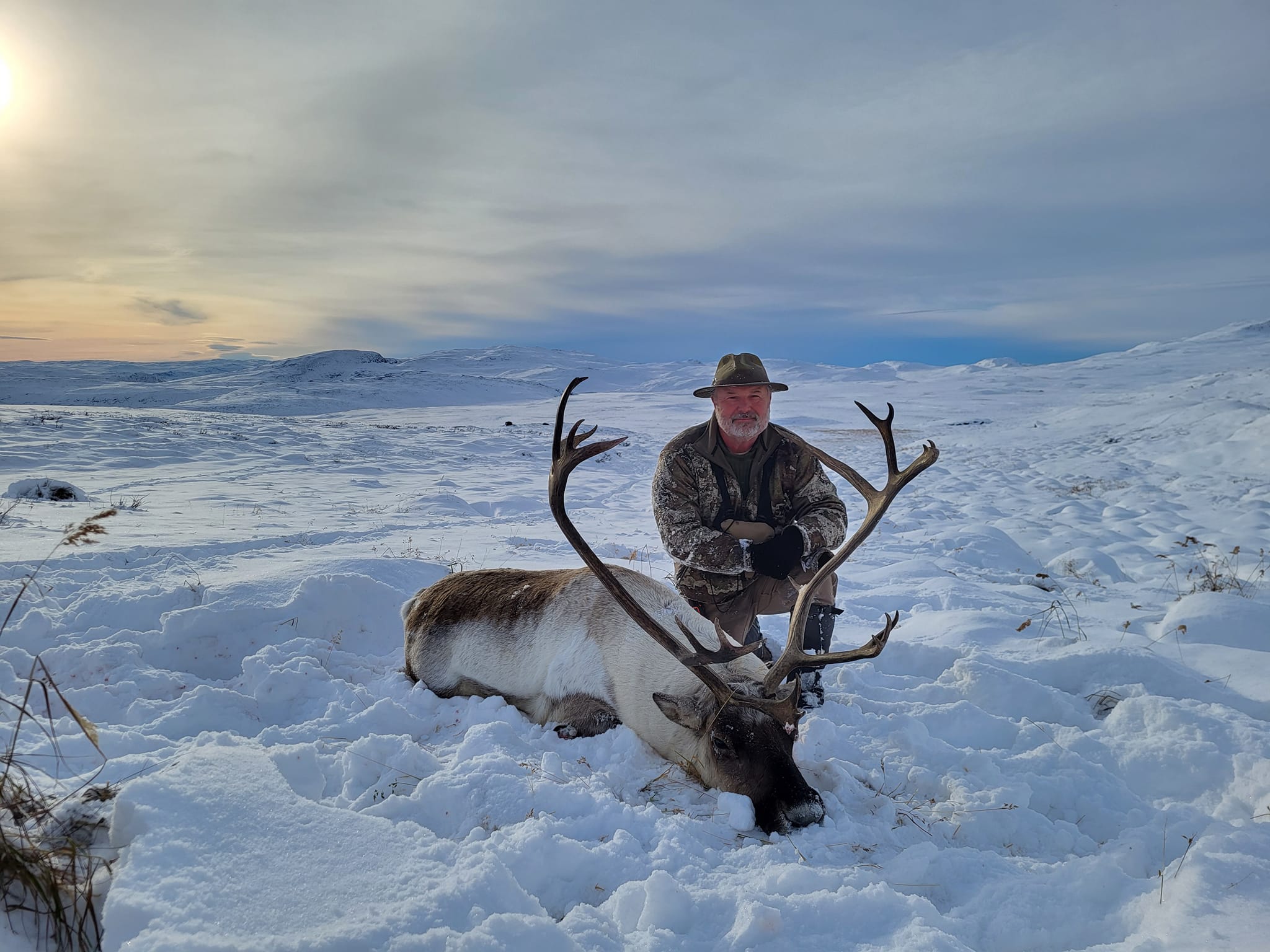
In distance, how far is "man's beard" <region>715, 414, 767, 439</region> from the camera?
482 centimetres

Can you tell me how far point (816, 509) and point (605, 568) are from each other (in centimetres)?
179

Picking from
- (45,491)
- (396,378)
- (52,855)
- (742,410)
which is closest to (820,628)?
(742,410)

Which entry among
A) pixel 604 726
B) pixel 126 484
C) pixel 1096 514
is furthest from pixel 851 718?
pixel 126 484

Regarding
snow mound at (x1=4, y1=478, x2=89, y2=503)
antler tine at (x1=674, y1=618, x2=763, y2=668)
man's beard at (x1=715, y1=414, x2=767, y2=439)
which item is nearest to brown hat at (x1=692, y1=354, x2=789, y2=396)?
man's beard at (x1=715, y1=414, x2=767, y2=439)

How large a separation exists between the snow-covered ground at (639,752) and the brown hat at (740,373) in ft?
6.60

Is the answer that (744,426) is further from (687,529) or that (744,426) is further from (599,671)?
(599,671)

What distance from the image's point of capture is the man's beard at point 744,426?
4.82m

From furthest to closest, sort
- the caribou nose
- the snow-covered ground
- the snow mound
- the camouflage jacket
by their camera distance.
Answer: the snow mound
the camouflage jacket
the caribou nose
the snow-covered ground

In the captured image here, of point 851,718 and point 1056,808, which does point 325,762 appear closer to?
point 851,718

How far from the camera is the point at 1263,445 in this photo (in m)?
12.7

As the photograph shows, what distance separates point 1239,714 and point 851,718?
78.9 inches

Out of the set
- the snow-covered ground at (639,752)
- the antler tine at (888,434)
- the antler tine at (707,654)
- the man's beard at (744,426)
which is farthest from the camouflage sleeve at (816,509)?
the antler tine at (707,654)

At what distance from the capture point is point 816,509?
4.80 meters

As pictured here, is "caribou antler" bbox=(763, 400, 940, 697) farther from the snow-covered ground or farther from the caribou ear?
the snow-covered ground
